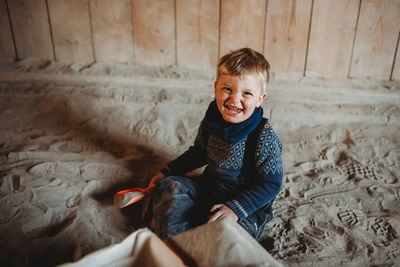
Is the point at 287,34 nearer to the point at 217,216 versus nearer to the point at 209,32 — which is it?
the point at 209,32

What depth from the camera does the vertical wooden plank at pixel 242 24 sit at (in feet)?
6.05

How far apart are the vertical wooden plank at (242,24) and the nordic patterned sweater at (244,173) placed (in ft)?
3.00

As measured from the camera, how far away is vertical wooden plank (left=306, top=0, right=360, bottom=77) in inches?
70.6

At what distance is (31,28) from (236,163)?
1.67 metres

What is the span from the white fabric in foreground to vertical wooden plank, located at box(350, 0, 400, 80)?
174 centimetres

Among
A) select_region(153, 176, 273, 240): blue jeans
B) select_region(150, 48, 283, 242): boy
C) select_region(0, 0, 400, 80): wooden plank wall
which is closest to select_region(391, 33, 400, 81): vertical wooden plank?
select_region(0, 0, 400, 80): wooden plank wall

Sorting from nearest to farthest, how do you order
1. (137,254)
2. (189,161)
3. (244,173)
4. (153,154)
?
1. (137,254)
2. (244,173)
3. (189,161)
4. (153,154)

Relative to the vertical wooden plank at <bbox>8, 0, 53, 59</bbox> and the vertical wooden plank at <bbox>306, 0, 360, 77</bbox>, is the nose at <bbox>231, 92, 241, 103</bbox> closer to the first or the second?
the vertical wooden plank at <bbox>306, 0, 360, 77</bbox>

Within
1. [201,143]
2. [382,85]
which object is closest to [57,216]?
[201,143]

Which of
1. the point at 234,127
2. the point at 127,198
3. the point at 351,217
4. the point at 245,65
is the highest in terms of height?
the point at 245,65

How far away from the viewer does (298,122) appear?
1.89m

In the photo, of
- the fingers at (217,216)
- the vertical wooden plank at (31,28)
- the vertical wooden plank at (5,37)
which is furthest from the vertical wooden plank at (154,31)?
the fingers at (217,216)

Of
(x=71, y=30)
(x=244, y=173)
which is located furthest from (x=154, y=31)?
(x=244, y=173)

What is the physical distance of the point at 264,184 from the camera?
1.05 metres
